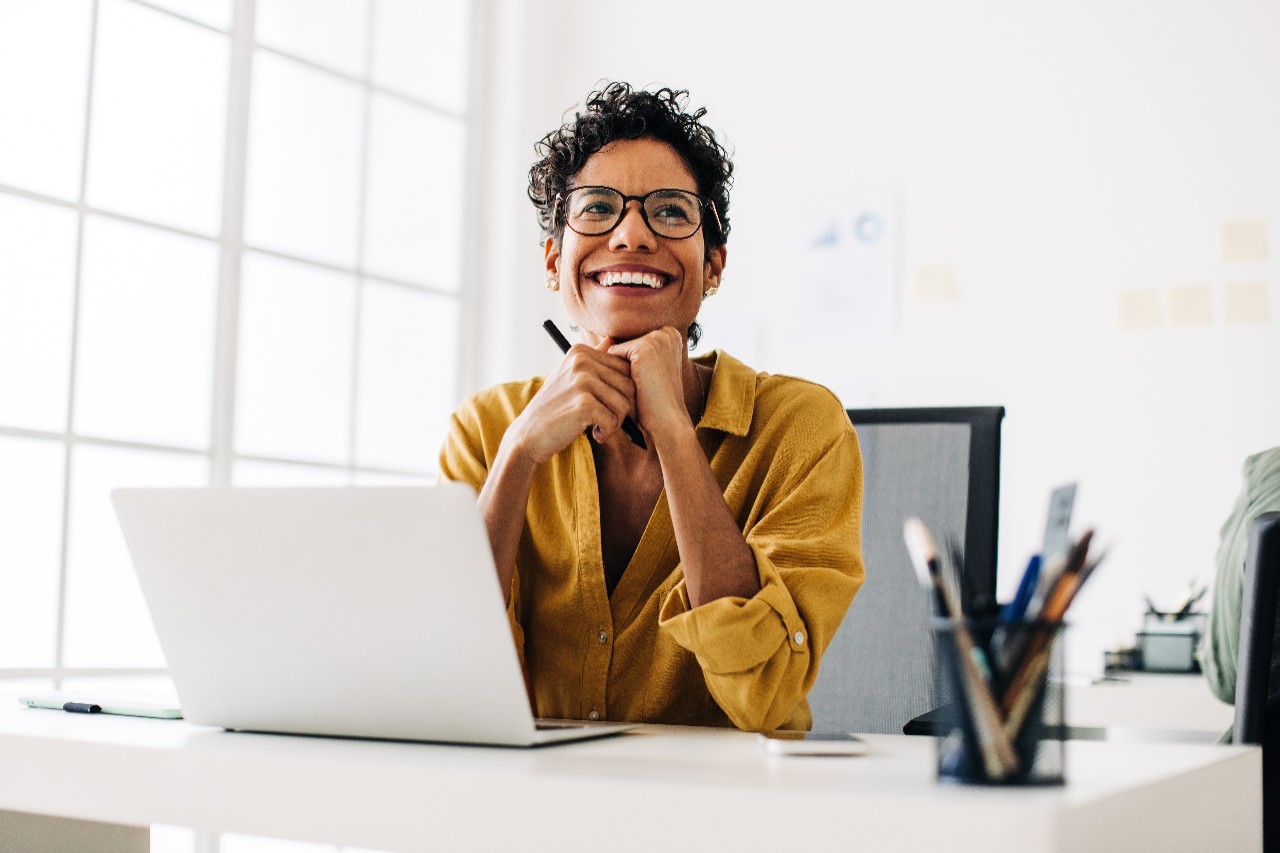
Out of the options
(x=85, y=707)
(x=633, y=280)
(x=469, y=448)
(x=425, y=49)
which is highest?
(x=425, y=49)

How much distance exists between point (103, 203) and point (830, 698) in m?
1.86

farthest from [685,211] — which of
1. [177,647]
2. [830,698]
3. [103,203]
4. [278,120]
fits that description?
[278,120]

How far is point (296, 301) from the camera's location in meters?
3.12

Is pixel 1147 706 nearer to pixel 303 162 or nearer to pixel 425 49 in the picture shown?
pixel 303 162

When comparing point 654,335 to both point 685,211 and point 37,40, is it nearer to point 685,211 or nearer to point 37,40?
point 685,211

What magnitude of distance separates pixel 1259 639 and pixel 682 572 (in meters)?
0.58

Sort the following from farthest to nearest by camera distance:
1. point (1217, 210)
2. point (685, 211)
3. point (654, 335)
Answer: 1. point (1217, 210)
2. point (685, 211)
3. point (654, 335)

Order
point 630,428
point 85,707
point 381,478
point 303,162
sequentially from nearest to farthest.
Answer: point 85,707, point 630,428, point 303,162, point 381,478

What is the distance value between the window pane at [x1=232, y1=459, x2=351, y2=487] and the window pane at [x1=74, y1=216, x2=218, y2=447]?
13cm

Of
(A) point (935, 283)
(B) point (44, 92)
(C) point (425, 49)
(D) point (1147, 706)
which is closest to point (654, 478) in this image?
(D) point (1147, 706)

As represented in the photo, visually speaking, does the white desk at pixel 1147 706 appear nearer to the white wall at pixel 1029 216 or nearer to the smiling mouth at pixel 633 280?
the white wall at pixel 1029 216

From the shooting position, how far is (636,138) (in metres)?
1.49

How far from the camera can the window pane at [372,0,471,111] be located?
338 cm

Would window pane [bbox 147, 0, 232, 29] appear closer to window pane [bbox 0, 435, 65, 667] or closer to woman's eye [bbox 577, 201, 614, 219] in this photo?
window pane [bbox 0, 435, 65, 667]
